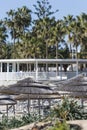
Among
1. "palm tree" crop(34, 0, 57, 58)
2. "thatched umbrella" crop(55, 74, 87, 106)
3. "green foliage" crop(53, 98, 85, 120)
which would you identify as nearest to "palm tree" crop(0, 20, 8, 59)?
"palm tree" crop(34, 0, 57, 58)

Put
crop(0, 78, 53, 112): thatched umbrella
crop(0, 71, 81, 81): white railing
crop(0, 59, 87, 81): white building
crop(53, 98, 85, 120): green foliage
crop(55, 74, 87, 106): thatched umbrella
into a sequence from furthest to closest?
crop(0, 59, 87, 81): white building, crop(0, 71, 81, 81): white railing, crop(0, 78, 53, 112): thatched umbrella, crop(55, 74, 87, 106): thatched umbrella, crop(53, 98, 85, 120): green foliage

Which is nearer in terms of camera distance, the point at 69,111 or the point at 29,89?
the point at 69,111

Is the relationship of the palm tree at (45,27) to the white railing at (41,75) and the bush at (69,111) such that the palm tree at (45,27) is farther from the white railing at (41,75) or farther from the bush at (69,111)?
the bush at (69,111)

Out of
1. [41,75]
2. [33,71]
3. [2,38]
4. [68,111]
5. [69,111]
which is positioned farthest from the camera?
[2,38]

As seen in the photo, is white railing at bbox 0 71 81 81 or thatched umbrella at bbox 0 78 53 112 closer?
thatched umbrella at bbox 0 78 53 112

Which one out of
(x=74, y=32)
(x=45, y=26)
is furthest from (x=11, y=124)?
(x=45, y=26)

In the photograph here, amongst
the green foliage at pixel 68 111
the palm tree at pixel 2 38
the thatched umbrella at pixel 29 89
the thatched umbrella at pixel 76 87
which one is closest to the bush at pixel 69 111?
the green foliage at pixel 68 111

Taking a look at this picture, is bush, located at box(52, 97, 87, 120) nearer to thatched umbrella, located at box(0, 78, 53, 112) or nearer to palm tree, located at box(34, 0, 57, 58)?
thatched umbrella, located at box(0, 78, 53, 112)

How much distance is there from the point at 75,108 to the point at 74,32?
157ft

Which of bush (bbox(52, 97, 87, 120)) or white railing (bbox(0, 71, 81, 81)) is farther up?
white railing (bbox(0, 71, 81, 81))

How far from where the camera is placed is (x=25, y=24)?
234ft

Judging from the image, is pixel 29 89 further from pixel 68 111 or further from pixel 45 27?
pixel 45 27

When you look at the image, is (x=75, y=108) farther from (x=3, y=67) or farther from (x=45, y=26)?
(x=45, y=26)

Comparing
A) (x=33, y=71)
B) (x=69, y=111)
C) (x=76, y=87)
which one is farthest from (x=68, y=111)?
(x=33, y=71)
